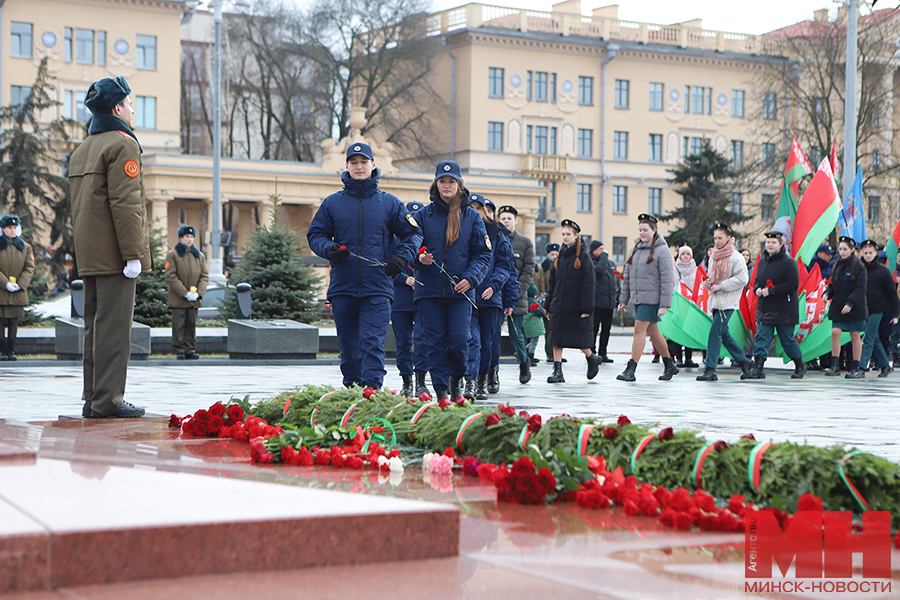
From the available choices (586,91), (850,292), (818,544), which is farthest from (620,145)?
(818,544)

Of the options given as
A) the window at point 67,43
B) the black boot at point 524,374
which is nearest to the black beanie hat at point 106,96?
the black boot at point 524,374

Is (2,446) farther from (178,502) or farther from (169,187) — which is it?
(169,187)

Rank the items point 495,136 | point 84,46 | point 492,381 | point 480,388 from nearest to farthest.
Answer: point 480,388, point 492,381, point 84,46, point 495,136

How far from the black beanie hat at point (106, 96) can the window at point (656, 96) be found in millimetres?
61638

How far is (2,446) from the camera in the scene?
184 inches

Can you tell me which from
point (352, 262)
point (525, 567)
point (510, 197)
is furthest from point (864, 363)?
point (510, 197)

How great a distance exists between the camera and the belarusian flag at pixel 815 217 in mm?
17375

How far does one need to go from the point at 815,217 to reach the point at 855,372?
3.38m

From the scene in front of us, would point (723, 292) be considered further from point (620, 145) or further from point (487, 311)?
point (620, 145)

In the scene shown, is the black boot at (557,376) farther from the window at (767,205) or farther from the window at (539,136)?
the window at (539,136)

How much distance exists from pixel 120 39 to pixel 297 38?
923cm

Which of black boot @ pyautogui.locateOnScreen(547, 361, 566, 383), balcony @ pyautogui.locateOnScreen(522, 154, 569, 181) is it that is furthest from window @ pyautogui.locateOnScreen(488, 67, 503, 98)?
black boot @ pyautogui.locateOnScreen(547, 361, 566, 383)

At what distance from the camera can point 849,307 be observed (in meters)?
14.9

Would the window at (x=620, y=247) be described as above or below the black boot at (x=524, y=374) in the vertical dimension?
above
